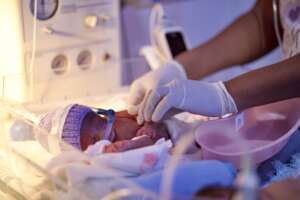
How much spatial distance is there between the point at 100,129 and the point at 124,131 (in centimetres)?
5

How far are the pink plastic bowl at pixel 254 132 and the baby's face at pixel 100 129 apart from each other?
0.14 metres

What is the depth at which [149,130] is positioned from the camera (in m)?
1.07

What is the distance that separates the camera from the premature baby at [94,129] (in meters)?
1.01

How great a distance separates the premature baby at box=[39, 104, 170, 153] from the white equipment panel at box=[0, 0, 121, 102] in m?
0.23

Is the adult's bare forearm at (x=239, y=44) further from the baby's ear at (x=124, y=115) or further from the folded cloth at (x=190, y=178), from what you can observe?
the folded cloth at (x=190, y=178)

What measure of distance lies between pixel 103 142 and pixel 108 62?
1.56 feet

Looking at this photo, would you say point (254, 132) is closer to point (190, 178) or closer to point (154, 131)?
point (154, 131)

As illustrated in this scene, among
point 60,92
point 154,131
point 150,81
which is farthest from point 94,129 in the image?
point 60,92

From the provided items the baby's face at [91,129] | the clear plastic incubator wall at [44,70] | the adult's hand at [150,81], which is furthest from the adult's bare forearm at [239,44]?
the baby's face at [91,129]

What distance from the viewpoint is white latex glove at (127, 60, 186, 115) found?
1169 mm

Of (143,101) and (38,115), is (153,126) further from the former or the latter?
(38,115)

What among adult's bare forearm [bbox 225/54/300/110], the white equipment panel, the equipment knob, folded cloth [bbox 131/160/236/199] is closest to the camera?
folded cloth [bbox 131/160/236/199]

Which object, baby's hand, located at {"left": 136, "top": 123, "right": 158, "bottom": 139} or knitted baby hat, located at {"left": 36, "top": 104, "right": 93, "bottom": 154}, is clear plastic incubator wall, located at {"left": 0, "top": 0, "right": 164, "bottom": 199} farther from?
baby's hand, located at {"left": 136, "top": 123, "right": 158, "bottom": 139}

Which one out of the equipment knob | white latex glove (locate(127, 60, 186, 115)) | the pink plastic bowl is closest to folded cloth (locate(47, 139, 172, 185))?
the pink plastic bowl
